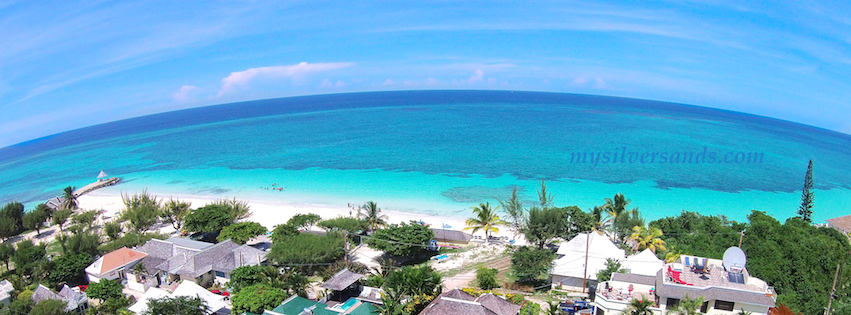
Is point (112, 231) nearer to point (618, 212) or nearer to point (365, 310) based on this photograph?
point (365, 310)

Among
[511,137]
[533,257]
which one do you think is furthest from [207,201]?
[511,137]

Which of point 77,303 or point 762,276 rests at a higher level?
point 762,276

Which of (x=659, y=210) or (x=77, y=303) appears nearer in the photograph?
(x=77, y=303)

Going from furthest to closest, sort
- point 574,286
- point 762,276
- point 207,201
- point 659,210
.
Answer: point 207,201 → point 659,210 → point 574,286 → point 762,276

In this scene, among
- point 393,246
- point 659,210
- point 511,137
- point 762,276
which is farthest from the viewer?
point 511,137

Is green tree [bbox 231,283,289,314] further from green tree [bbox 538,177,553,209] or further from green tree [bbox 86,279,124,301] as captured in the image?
green tree [bbox 538,177,553,209]

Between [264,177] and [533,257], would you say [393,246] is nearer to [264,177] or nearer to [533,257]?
[533,257]

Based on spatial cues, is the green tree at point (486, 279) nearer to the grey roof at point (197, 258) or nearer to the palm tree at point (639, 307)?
the palm tree at point (639, 307)

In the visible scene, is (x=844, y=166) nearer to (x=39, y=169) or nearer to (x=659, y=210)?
(x=659, y=210)
